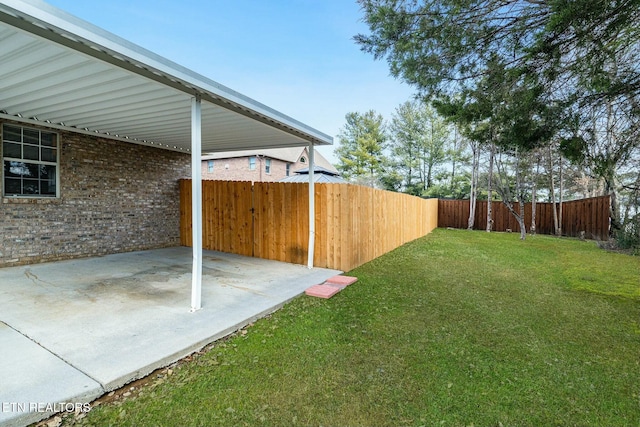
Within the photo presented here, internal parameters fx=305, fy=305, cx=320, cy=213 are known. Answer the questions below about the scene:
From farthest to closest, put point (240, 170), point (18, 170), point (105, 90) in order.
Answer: point (240, 170), point (18, 170), point (105, 90)

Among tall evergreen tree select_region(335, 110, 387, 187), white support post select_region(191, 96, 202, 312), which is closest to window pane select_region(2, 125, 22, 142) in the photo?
white support post select_region(191, 96, 202, 312)

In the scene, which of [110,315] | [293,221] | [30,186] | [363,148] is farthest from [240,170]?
[110,315]

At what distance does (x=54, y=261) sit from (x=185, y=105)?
4.69 metres

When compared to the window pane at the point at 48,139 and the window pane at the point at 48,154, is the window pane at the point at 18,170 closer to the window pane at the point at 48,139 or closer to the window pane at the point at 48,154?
the window pane at the point at 48,154

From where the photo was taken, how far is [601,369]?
265 cm

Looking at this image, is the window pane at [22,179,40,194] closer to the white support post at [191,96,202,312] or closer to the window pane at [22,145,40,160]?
the window pane at [22,145,40,160]

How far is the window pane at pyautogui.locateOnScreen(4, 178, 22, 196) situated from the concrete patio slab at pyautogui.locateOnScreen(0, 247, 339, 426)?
56.5 inches

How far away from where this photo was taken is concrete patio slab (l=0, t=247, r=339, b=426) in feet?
7.46

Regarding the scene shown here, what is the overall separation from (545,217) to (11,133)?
66.5 feet

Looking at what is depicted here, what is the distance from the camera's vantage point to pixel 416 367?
2613 millimetres

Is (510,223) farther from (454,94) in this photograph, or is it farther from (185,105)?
(185,105)

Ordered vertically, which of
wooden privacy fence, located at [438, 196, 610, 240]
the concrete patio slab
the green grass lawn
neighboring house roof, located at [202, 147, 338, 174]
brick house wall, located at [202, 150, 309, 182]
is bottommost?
the green grass lawn

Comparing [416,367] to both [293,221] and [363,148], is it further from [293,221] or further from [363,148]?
[363,148]

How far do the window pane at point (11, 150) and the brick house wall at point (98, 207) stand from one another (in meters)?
0.65
